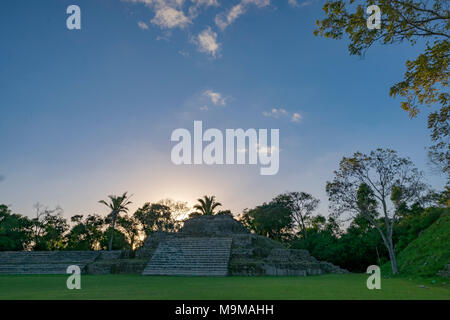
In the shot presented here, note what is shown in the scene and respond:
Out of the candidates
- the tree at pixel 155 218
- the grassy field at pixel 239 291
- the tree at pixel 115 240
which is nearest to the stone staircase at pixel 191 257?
the grassy field at pixel 239 291

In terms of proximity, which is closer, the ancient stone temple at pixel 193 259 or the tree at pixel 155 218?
the ancient stone temple at pixel 193 259

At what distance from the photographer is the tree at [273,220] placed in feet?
132

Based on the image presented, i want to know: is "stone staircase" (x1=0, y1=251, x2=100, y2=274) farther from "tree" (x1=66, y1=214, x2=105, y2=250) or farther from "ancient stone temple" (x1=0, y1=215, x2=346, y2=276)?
"tree" (x1=66, y1=214, x2=105, y2=250)

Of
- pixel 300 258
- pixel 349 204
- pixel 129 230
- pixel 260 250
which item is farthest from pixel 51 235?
pixel 349 204

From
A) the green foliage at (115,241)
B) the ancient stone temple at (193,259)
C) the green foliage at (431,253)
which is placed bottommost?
the green foliage at (115,241)

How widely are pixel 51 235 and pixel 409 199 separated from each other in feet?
125

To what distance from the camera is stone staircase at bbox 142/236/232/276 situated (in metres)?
18.1

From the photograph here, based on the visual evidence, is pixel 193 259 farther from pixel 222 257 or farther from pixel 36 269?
pixel 36 269

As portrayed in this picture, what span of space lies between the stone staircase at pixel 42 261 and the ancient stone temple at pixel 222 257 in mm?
4737

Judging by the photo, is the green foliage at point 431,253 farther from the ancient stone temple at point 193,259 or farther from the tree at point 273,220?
the tree at point 273,220
